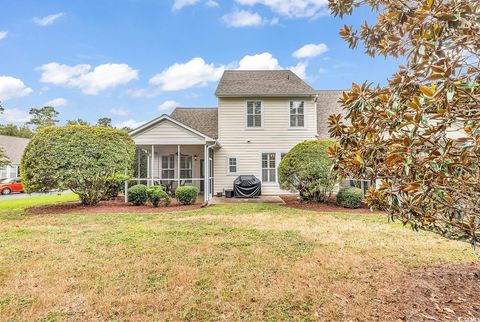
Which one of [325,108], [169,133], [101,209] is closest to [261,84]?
[325,108]

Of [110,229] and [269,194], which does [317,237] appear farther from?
[269,194]

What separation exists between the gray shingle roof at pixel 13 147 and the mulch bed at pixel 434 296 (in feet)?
132

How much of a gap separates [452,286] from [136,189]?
36.1ft

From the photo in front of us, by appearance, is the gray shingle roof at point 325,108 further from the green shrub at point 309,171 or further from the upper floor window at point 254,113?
the green shrub at point 309,171

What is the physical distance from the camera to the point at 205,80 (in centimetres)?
2597

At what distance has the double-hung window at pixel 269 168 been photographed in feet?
51.1

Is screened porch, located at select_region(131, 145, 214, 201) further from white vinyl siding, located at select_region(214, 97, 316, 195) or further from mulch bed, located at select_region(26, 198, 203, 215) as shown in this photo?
mulch bed, located at select_region(26, 198, 203, 215)

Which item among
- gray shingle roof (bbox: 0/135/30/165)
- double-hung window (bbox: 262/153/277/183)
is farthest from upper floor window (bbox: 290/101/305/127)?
gray shingle roof (bbox: 0/135/30/165)

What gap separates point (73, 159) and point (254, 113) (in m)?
9.26

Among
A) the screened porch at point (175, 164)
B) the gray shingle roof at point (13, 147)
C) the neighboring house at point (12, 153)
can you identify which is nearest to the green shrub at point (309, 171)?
the screened porch at point (175, 164)

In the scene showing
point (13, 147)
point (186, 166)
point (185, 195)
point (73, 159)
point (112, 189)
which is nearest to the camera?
point (73, 159)

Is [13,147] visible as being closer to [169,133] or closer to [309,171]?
[169,133]

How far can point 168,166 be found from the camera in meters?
16.8

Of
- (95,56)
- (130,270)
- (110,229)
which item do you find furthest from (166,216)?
(95,56)
